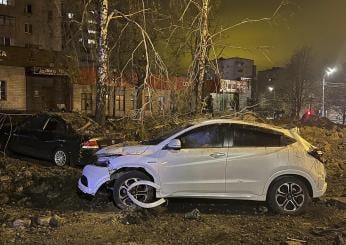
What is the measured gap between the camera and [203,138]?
852cm

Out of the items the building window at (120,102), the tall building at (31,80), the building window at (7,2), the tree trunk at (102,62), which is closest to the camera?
the tree trunk at (102,62)

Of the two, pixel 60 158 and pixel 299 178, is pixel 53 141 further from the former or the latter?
pixel 299 178

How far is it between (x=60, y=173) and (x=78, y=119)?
245cm

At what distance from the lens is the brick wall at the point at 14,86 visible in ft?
133

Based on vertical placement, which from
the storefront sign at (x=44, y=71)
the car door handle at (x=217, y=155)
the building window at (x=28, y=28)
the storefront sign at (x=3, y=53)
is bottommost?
the car door handle at (x=217, y=155)

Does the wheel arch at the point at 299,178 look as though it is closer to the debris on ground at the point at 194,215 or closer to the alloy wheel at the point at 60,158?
the debris on ground at the point at 194,215

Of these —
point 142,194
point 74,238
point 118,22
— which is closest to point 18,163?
point 142,194

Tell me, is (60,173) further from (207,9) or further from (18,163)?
(207,9)

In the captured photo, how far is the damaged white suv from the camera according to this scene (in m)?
8.32

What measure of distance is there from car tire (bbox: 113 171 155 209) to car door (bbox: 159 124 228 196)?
0.86 feet

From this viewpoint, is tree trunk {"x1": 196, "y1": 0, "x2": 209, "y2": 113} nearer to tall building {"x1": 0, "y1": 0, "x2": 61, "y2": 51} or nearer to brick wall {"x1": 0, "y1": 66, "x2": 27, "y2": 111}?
brick wall {"x1": 0, "y1": 66, "x2": 27, "y2": 111}

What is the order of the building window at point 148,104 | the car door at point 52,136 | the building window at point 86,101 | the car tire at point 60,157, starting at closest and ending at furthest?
1. the car tire at point 60,157
2. the car door at point 52,136
3. the building window at point 148,104
4. the building window at point 86,101

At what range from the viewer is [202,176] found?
8.34 metres

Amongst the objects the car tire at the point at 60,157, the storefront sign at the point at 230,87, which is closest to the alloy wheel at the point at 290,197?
the car tire at the point at 60,157
